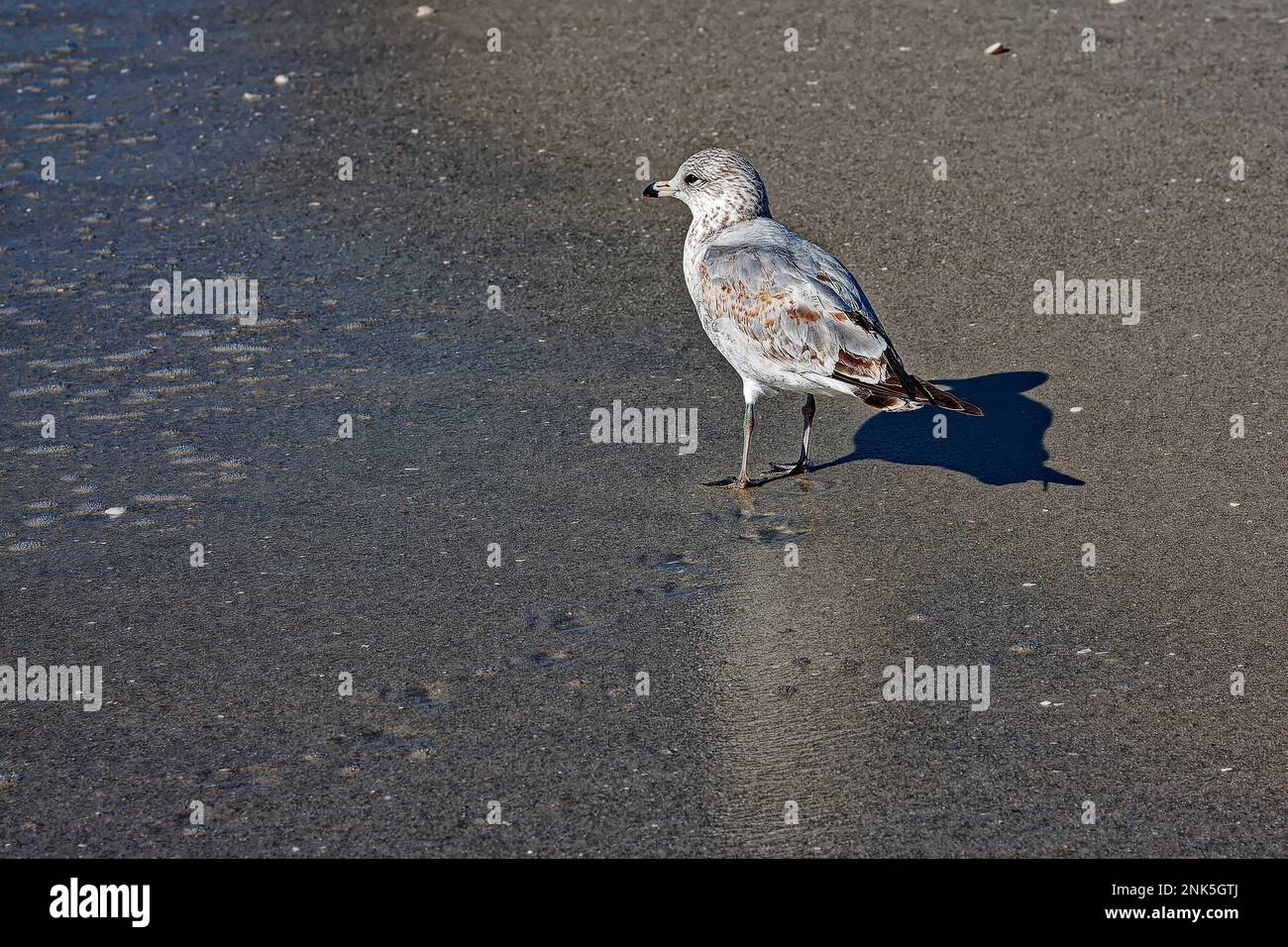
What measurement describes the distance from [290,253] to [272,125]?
250 cm

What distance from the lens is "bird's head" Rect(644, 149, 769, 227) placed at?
7.87 metres

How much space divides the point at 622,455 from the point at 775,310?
1156 millimetres

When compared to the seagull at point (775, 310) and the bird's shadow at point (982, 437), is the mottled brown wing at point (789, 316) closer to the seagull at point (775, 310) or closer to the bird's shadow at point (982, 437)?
the seagull at point (775, 310)

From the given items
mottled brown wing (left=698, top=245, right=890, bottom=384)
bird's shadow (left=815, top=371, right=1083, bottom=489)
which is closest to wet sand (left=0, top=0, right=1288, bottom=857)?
bird's shadow (left=815, top=371, right=1083, bottom=489)

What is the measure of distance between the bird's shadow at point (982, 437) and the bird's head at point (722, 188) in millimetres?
1343

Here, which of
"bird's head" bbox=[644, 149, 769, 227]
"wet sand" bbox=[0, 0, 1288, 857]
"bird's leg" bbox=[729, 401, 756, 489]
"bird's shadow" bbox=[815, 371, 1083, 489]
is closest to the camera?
"wet sand" bbox=[0, 0, 1288, 857]

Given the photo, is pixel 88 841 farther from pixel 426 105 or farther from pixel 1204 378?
pixel 426 105

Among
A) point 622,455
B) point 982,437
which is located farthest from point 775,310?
point 982,437

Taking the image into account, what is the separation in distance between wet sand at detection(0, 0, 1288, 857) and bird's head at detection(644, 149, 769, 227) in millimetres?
1081

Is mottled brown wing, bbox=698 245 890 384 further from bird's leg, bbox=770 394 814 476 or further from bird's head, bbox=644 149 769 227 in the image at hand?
bird's leg, bbox=770 394 814 476

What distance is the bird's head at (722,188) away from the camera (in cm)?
787

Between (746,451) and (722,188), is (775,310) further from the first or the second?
(722,188)

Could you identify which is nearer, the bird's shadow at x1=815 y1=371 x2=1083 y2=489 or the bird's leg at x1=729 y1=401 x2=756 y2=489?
the bird's leg at x1=729 y1=401 x2=756 y2=489

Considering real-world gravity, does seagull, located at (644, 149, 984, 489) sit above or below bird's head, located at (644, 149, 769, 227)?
below
